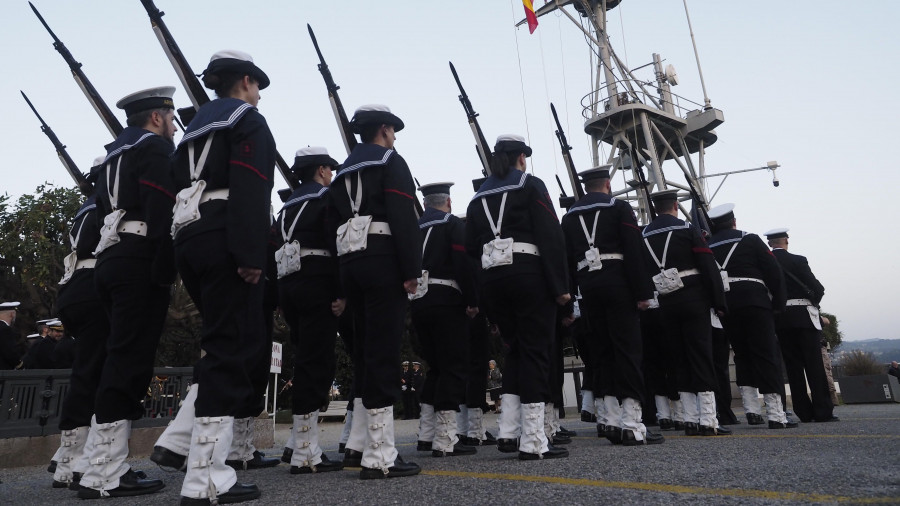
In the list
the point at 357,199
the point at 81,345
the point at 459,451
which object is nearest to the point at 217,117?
the point at 357,199

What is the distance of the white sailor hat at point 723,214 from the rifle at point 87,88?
22.8ft

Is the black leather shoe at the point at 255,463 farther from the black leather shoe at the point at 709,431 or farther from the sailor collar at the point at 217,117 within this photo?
the black leather shoe at the point at 709,431

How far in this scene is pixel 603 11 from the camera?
2967 cm

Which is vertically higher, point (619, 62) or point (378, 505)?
point (619, 62)

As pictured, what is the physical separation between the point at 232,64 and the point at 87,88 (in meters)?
4.26

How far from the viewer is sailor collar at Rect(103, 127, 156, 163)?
404 centimetres

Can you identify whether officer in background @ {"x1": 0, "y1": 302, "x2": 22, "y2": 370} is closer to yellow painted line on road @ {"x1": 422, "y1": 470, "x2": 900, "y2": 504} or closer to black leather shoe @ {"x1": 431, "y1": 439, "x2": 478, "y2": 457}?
black leather shoe @ {"x1": 431, "y1": 439, "x2": 478, "y2": 457}

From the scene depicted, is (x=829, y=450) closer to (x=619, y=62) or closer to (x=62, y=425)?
(x=62, y=425)

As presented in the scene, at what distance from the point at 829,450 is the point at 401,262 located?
2.96 m

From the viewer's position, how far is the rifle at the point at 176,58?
5.92 m

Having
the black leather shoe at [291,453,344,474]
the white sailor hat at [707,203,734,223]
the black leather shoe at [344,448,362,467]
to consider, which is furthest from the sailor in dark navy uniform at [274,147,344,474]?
the white sailor hat at [707,203,734,223]

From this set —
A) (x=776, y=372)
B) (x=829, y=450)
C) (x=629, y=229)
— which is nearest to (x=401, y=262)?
(x=629, y=229)

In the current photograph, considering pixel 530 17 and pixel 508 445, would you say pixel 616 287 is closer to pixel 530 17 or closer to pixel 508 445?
pixel 508 445

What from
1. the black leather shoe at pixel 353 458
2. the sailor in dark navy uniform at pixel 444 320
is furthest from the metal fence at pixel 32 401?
the black leather shoe at pixel 353 458
